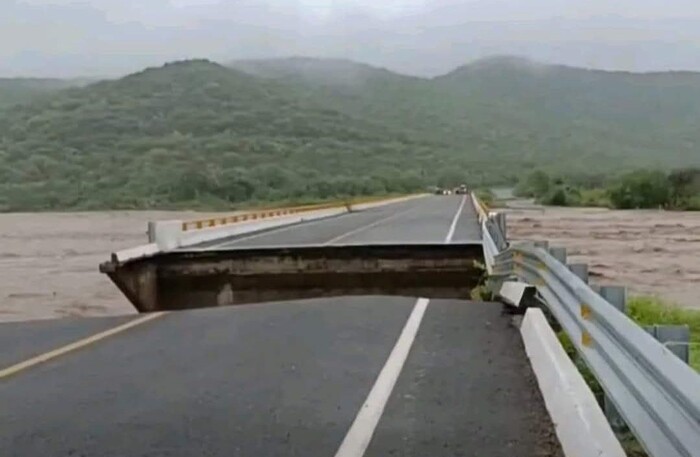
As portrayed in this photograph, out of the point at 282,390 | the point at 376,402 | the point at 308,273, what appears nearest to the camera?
the point at 376,402

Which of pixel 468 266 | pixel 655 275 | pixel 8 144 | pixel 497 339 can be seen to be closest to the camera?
pixel 497 339

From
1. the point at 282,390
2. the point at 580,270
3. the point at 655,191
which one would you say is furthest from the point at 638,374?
the point at 655,191

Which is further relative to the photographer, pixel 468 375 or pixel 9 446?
pixel 468 375

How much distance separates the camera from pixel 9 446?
690cm

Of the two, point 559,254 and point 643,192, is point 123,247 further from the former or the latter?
point 643,192

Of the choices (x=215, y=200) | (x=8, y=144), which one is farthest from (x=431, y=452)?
(x=8, y=144)

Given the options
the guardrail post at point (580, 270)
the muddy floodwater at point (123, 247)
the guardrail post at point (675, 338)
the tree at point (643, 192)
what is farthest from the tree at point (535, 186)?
the guardrail post at point (675, 338)

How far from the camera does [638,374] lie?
16.8 feet

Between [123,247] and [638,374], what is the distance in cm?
4857

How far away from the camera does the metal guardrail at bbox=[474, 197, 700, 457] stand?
4082 millimetres

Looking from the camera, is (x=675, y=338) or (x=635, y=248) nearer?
(x=675, y=338)

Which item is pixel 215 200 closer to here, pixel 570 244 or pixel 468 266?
pixel 570 244

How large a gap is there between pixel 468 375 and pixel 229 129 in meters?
190

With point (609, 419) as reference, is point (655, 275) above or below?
below
